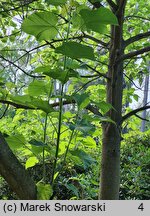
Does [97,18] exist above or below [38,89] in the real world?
above

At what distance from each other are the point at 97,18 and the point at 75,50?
3.5 inches

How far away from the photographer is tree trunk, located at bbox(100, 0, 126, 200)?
136 cm

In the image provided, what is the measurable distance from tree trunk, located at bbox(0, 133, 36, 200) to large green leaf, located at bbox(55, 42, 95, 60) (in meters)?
0.23

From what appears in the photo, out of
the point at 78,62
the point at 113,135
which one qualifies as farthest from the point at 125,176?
the point at 78,62

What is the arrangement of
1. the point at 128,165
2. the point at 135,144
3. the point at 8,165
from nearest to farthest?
the point at 8,165, the point at 128,165, the point at 135,144

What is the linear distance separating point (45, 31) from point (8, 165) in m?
0.32

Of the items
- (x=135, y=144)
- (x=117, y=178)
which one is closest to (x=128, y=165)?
(x=135, y=144)

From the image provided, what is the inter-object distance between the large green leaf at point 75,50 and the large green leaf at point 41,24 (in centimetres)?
11

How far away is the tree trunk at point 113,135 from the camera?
53.7 inches

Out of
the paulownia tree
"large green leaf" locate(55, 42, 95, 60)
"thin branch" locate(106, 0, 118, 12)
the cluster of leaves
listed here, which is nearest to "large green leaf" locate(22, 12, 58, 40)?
the paulownia tree

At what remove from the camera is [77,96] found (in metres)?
0.76

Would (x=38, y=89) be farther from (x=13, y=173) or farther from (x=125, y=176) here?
(x=125, y=176)

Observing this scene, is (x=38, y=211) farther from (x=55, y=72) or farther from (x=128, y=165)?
(x=128, y=165)

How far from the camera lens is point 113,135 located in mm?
1388
